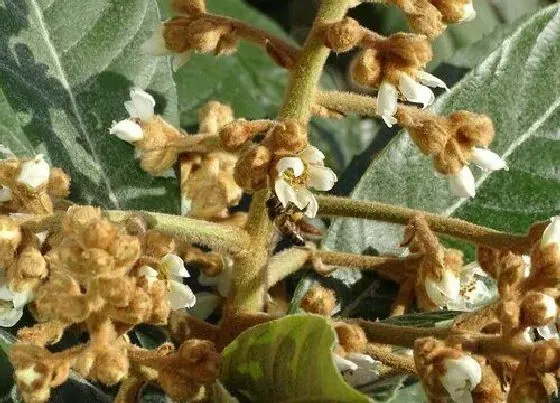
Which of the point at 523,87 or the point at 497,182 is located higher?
the point at 523,87

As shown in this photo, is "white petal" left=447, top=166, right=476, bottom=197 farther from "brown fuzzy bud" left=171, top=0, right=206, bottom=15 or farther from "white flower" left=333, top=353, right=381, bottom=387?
"brown fuzzy bud" left=171, top=0, right=206, bottom=15

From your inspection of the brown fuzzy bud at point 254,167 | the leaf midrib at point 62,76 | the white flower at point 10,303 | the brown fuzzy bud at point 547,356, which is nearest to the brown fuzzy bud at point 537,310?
the brown fuzzy bud at point 547,356

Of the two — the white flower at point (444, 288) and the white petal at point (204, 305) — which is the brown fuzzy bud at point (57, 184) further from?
the white flower at point (444, 288)

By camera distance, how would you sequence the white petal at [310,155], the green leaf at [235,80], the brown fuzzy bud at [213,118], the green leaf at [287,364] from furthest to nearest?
the green leaf at [235,80] → the brown fuzzy bud at [213,118] → the white petal at [310,155] → the green leaf at [287,364]

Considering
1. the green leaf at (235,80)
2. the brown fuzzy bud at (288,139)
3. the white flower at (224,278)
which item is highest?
the brown fuzzy bud at (288,139)

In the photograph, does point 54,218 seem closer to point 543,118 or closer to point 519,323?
point 519,323

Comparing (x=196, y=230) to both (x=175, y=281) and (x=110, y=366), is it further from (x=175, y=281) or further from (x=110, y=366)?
(x=110, y=366)

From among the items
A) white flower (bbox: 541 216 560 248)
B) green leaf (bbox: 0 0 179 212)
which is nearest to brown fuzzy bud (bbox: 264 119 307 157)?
white flower (bbox: 541 216 560 248)

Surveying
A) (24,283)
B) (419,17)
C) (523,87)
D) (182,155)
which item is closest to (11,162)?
(24,283)
